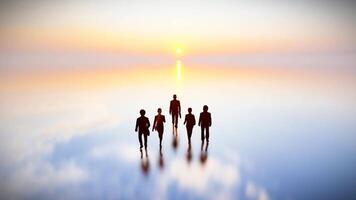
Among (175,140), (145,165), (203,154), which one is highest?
(175,140)

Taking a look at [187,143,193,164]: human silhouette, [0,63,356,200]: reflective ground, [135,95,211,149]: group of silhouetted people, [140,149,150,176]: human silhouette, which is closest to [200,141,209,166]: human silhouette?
[0,63,356,200]: reflective ground

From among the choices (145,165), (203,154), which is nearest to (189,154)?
(203,154)

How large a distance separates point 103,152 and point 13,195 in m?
3.84

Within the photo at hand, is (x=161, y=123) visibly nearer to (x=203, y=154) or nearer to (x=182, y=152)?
(x=182, y=152)

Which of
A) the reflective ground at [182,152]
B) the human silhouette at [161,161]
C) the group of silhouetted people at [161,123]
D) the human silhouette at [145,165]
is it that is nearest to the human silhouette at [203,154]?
the reflective ground at [182,152]

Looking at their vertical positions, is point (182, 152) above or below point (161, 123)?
below

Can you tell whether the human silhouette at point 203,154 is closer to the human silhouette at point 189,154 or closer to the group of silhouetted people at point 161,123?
the human silhouette at point 189,154

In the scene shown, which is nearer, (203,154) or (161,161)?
(161,161)

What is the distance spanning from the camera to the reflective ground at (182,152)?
8.98 meters

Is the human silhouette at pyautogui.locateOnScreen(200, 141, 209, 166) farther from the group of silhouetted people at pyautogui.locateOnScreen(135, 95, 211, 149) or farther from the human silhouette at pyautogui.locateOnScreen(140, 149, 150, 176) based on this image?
the human silhouette at pyautogui.locateOnScreen(140, 149, 150, 176)

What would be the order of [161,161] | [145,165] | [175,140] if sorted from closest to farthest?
[145,165] < [161,161] < [175,140]

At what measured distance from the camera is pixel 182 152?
12.0 m

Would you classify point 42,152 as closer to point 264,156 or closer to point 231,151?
point 231,151

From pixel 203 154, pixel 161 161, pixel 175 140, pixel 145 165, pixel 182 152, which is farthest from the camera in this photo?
pixel 175 140
